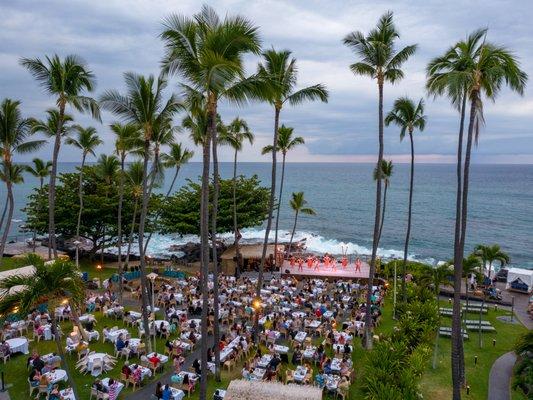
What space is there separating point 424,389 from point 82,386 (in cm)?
1437

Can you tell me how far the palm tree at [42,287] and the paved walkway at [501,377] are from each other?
17.0 meters

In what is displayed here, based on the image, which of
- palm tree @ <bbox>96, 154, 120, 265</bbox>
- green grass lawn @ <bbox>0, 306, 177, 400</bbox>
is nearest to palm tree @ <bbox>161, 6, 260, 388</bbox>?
green grass lawn @ <bbox>0, 306, 177, 400</bbox>

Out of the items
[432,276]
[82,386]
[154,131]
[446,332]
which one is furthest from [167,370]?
[446,332]

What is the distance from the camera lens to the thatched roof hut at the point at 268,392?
1055 cm

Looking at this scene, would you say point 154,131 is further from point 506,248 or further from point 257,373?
point 506,248

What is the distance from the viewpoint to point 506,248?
224 feet

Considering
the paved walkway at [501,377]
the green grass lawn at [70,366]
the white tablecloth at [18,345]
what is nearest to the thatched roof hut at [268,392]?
the green grass lawn at [70,366]

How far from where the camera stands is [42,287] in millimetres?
11234

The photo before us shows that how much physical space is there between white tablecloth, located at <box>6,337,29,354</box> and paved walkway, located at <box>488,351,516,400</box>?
21.0 meters

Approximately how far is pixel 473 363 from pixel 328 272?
1707cm

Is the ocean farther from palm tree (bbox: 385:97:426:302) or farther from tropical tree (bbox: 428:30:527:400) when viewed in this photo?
tropical tree (bbox: 428:30:527:400)

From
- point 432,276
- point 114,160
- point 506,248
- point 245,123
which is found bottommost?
point 506,248

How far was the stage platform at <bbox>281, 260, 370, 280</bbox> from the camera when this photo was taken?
114 feet

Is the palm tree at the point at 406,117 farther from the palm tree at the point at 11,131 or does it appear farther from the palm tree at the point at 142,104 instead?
the palm tree at the point at 11,131
